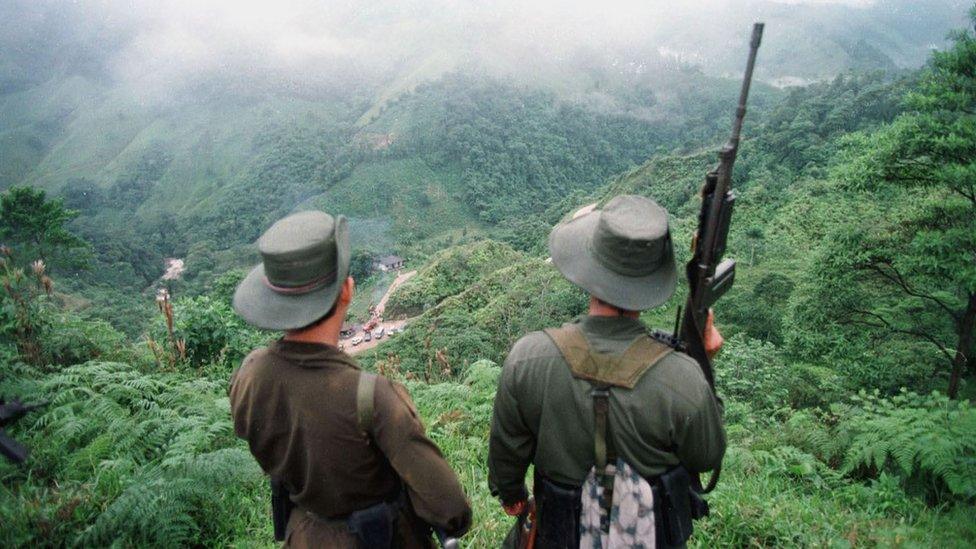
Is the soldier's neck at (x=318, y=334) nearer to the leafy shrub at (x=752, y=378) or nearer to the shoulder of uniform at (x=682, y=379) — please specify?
the shoulder of uniform at (x=682, y=379)

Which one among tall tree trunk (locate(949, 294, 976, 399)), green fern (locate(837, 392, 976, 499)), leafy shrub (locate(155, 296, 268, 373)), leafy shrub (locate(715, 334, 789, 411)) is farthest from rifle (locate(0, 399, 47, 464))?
tall tree trunk (locate(949, 294, 976, 399))

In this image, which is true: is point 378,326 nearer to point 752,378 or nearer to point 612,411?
point 752,378

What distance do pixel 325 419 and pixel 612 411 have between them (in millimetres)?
946

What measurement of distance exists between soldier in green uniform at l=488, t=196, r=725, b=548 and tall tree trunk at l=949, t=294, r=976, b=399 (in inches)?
389

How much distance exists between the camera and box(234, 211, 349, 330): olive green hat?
1669 mm

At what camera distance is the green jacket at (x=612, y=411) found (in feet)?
5.69

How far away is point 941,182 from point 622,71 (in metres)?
168

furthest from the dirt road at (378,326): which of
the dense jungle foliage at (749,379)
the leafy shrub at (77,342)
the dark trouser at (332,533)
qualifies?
the dark trouser at (332,533)

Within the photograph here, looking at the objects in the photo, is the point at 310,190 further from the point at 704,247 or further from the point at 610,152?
the point at 704,247

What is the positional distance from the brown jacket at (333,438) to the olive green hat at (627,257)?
2.60 feet

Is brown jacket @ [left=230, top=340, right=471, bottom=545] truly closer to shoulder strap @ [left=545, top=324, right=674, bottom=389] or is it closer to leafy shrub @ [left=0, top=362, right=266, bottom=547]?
shoulder strap @ [left=545, top=324, right=674, bottom=389]

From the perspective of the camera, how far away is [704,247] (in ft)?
6.82

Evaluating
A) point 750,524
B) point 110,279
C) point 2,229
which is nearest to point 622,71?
point 110,279

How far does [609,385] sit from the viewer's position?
1729 millimetres
